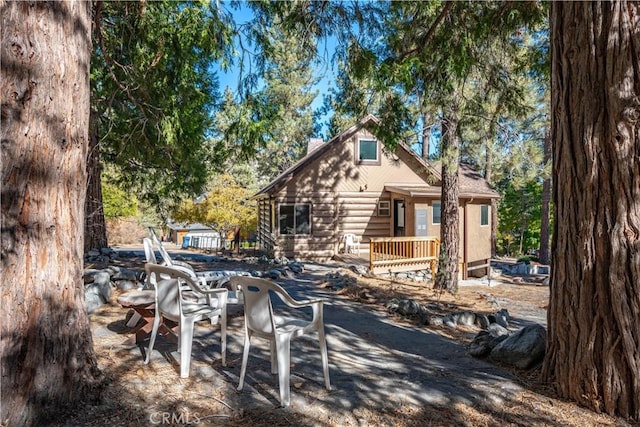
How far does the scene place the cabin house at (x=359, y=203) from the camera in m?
14.8

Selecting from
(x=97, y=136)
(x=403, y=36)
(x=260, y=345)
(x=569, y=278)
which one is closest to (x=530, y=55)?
(x=403, y=36)

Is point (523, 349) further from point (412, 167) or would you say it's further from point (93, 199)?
point (412, 167)

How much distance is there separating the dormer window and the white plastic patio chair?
303 centimetres

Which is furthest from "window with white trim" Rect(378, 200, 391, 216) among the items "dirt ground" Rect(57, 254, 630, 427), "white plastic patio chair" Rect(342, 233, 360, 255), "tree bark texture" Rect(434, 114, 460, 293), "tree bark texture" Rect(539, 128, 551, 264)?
"dirt ground" Rect(57, 254, 630, 427)

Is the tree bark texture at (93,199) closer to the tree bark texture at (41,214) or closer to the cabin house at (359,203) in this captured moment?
the cabin house at (359,203)

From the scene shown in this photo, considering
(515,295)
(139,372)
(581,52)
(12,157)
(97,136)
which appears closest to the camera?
(12,157)

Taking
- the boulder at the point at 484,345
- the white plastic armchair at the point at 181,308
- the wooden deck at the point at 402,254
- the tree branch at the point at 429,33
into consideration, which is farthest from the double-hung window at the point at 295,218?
the white plastic armchair at the point at 181,308

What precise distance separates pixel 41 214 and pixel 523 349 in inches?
165

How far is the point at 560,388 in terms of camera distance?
3.20 metres

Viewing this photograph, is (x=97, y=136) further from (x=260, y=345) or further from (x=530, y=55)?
(x=530, y=55)

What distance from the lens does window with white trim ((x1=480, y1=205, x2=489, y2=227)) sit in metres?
16.1

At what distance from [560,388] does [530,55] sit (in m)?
5.40

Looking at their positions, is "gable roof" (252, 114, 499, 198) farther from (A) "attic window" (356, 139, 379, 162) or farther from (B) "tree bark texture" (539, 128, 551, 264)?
(B) "tree bark texture" (539, 128, 551, 264)

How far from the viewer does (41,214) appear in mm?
2551
